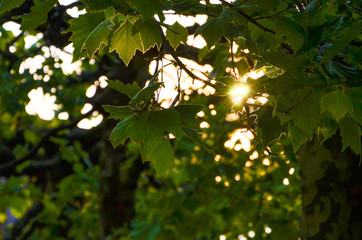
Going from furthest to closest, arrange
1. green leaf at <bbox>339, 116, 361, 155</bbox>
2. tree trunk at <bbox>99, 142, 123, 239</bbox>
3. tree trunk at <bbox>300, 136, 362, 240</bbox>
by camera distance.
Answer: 1. tree trunk at <bbox>99, 142, 123, 239</bbox>
2. tree trunk at <bbox>300, 136, 362, 240</bbox>
3. green leaf at <bbox>339, 116, 361, 155</bbox>

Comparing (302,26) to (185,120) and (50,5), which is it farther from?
(50,5)

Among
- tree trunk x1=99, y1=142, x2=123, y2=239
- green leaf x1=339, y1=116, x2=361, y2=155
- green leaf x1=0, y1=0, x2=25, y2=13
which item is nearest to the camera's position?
green leaf x1=0, y1=0, x2=25, y2=13

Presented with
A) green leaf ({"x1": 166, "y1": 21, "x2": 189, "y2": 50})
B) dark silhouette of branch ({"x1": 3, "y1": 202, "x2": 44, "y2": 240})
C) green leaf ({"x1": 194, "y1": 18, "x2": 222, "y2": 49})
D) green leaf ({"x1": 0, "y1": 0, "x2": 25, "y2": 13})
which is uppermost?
green leaf ({"x1": 0, "y1": 0, "x2": 25, "y2": 13})

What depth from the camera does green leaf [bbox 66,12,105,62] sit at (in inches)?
62.7

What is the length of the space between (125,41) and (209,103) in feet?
9.05

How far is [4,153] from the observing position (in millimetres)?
9000

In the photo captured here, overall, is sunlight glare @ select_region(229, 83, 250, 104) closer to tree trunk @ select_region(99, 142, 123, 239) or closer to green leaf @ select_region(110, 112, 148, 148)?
green leaf @ select_region(110, 112, 148, 148)

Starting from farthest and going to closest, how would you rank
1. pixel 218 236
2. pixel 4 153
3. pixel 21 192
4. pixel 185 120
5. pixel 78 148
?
pixel 4 153 < pixel 78 148 < pixel 21 192 < pixel 218 236 < pixel 185 120

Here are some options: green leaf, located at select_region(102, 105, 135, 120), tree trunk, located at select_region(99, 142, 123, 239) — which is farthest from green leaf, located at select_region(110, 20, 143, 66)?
tree trunk, located at select_region(99, 142, 123, 239)

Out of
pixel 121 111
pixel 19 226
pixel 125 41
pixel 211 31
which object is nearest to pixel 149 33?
pixel 125 41

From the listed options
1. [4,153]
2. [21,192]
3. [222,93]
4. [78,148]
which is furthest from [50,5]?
Answer: [4,153]

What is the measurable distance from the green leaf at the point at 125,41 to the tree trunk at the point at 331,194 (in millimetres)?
2043

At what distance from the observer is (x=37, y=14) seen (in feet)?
5.05

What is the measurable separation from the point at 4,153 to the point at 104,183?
3.73 meters
